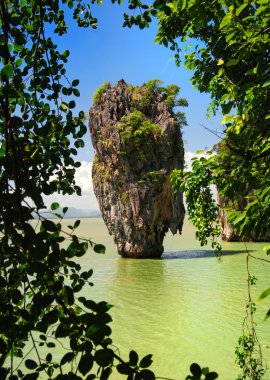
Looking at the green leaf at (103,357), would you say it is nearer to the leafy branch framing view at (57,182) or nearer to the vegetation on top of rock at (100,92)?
the leafy branch framing view at (57,182)

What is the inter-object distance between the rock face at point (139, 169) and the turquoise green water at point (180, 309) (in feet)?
10.4

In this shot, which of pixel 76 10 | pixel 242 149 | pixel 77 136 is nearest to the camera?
pixel 77 136

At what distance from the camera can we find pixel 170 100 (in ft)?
80.8

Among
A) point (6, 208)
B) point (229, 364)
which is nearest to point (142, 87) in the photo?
point (229, 364)

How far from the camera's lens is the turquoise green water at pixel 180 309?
7035mm

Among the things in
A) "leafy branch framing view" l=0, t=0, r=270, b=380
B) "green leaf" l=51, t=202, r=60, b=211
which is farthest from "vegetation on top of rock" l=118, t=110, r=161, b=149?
"green leaf" l=51, t=202, r=60, b=211

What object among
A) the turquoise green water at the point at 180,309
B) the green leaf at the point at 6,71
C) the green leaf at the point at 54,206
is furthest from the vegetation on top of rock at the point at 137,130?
the green leaf at the point at 6,71

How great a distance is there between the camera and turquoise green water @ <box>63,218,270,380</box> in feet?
23.1

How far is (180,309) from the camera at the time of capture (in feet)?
35.2

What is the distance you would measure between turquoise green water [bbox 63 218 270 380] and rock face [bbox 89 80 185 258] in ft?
10.4

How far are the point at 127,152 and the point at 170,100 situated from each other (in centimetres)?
511

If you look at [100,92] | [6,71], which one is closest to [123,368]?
[6,71]

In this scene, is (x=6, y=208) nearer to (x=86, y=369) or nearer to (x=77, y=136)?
(x=86, y=369)

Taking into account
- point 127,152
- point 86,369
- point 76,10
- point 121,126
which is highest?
point 121,126
